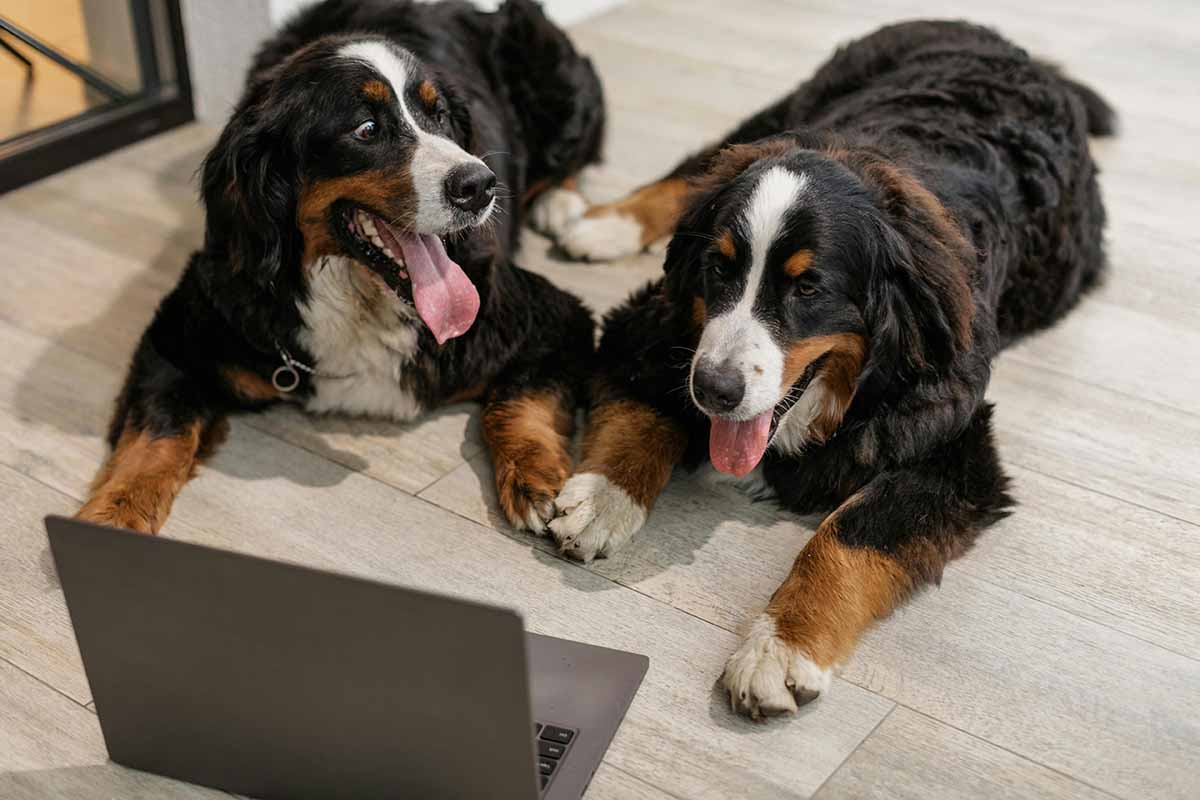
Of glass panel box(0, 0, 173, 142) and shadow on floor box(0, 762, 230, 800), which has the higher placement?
glass panel box(0, 0, 173, 142)

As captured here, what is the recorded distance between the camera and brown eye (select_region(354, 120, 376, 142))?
2.47m

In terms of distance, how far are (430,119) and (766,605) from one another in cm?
114

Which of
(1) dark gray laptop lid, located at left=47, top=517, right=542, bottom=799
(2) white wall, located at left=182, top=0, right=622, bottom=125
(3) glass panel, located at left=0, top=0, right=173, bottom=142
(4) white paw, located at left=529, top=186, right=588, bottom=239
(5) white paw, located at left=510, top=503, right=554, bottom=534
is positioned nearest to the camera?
(1) dark gray laptop lid, located at left=47, top=517, right=542, bottom=799

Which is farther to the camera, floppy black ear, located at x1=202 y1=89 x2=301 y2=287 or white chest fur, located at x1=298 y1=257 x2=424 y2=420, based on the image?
white chest fur, located at x1=298 y1=257 x2=424 y2=420

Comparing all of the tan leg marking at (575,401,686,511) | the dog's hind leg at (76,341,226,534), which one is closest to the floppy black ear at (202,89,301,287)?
the dog's hind leg at (76,341,226,534)

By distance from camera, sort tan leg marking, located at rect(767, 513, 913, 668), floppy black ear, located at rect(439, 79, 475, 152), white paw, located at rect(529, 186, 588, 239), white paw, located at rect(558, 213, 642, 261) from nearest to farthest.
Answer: tan leg marking, located at rect(767, 513, 913, 668) → floppy black ear, located at rect(439, 79, 475, 152) → white paw, located at rect(558, 213, 642, 261) → white paw, located at rect(529, 186, 588, 239)

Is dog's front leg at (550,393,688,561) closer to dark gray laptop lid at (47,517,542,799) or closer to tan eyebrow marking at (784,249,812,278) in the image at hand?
tan eyebrow marking at (784,249,812,278)

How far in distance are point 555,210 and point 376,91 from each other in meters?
1.28

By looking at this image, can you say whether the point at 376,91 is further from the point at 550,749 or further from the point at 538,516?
the point at 550,749

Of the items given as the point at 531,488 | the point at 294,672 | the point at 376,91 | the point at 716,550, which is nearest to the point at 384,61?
the point at 376,91

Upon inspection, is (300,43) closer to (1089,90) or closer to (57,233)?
(57,233)

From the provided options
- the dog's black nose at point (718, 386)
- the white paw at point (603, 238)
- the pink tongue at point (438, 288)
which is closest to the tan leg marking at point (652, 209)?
the white paw at point (603, 238)

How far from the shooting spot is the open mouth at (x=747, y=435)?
2420 millimetres

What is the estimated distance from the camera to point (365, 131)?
8.14 feet
